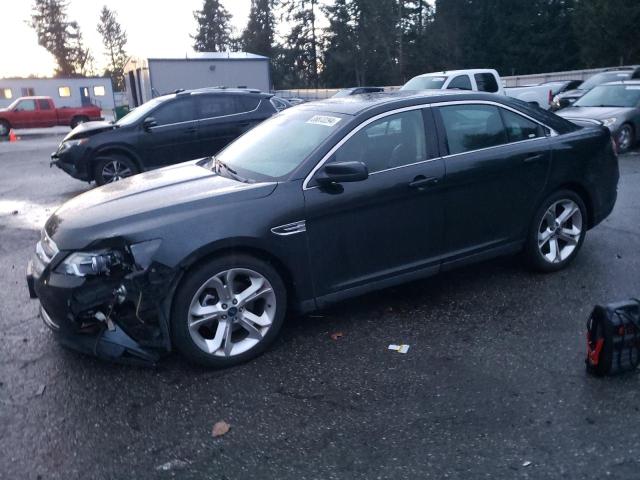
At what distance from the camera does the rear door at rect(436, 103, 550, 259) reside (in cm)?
457

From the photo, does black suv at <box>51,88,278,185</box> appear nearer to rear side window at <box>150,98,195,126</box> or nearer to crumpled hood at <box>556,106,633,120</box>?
rear side window at <box>150,98,195,126</box>

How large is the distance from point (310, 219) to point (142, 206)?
3.69 ft

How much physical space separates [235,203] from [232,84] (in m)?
21.9

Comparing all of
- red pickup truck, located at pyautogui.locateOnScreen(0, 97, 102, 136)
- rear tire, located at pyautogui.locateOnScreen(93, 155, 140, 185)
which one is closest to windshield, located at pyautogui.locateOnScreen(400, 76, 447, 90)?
rear tire, located at pyautogui.locateOnScreen(93, 155, 140, 185)

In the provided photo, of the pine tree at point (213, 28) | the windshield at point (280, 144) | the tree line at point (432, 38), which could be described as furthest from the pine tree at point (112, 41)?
the windshield at point (280, 144)

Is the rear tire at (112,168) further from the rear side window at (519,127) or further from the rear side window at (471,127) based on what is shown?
the rear side window at (519,127)

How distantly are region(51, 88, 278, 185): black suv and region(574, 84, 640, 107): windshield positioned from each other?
26.0ft

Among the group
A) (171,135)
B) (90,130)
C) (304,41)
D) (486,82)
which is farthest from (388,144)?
(304,41)

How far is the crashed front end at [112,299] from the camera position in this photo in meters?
3.51

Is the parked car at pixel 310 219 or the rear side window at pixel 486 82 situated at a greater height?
the rear side window at pixel 486 82

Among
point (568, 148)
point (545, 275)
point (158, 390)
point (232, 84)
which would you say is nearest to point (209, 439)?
point (158, 390)

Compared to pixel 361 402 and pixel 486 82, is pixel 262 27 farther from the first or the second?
pixel 361 402

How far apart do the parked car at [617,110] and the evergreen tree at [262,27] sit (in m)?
60.1

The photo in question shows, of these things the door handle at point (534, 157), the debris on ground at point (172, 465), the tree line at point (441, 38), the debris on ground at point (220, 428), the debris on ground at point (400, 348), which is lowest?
the debris on ground at point (172, 465)
